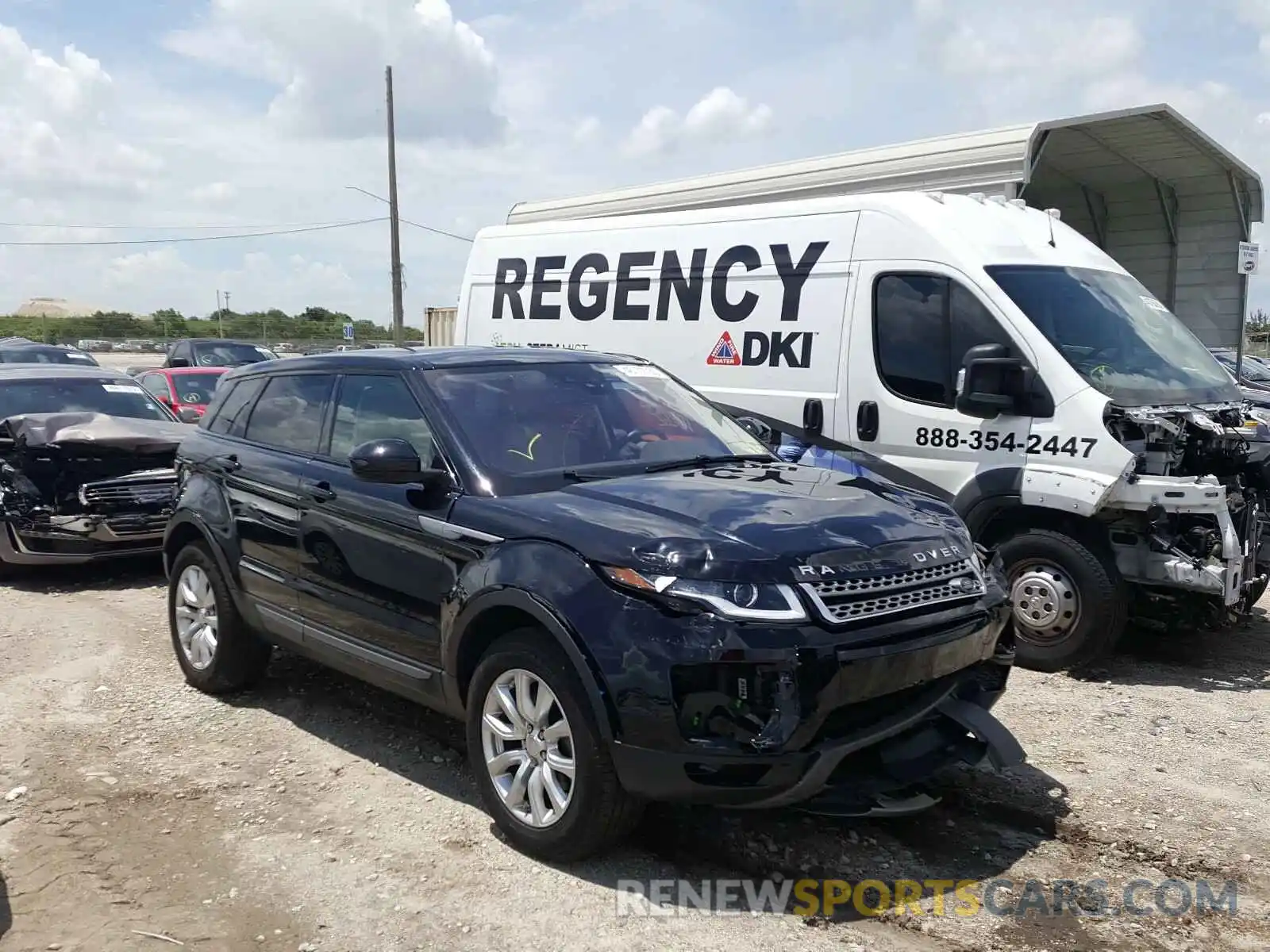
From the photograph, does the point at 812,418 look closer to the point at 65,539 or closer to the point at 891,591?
the point at 891,591

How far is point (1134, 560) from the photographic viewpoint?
19.6ft

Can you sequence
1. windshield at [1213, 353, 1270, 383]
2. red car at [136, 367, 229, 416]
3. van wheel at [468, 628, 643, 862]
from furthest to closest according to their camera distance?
windshield at [1213, 353, 1270, 383], red car at [136, 367, 229, 416], van wheel at [468, 628, 643, 862]

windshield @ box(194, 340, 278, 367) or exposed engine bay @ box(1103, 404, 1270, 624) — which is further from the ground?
windshield @ box(194, 340, 278, 367)

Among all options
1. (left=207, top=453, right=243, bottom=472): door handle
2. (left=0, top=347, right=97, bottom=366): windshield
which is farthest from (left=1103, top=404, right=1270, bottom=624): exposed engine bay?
(left=0, top=347, right=97, bottom=366): windshield

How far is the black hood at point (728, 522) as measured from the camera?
355 centimetres

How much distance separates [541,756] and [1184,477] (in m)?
4.00

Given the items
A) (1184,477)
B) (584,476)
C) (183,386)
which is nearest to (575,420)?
(584,476)

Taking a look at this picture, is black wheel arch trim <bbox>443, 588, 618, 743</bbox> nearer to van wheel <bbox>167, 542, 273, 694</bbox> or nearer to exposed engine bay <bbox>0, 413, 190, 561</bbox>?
van wheel <bbox>167, 542, 273, 694</bbox>

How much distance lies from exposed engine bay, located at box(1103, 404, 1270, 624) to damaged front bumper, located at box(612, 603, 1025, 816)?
8.71 feet

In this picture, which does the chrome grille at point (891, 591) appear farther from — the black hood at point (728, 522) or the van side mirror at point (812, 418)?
the van side mirror at point (812, 418)

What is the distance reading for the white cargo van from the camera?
5.96 metres

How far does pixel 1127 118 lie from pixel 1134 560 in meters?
3.64

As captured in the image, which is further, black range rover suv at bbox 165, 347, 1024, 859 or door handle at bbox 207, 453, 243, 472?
door handle at bbox 207, 453, 243, 472

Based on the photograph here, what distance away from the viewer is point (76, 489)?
335 inches
